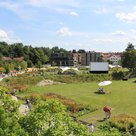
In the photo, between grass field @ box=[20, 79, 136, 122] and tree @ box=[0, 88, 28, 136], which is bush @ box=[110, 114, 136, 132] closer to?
grass field @ box=[20, 79, 136, 122]

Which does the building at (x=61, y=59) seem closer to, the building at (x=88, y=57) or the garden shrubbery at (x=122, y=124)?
the building at (x=88, y=57)

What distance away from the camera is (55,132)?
1434 centimetres

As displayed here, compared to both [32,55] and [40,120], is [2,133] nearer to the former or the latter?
[40,120]

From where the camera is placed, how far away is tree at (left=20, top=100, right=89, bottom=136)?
1450 centimetres

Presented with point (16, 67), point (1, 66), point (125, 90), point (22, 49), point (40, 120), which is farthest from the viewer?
point (22, 49)

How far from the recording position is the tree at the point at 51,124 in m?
14.5

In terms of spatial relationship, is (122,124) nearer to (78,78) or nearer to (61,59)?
(78,78)

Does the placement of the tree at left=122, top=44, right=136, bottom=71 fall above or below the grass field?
above

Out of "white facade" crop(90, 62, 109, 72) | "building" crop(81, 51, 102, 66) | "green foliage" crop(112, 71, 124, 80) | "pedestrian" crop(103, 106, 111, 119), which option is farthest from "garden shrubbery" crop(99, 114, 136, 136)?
"building" crop(81, 51, 102, 66)

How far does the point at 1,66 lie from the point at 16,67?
9.90 metres

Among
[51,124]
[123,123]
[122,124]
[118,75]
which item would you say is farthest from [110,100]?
[118,75]

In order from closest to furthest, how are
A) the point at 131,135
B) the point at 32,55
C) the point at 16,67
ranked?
the point at 131,135 < the point at 16,67 < the point at 32,55

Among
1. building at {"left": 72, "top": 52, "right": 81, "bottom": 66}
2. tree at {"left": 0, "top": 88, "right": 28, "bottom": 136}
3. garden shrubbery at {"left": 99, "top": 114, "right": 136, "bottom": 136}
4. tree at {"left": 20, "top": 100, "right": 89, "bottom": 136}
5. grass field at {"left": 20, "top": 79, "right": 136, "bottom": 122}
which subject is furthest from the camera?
building at {"left": 72, "top": 52, "right": 81, "bottom": 66}

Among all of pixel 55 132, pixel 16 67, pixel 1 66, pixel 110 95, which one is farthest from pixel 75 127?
pixel 16 67
